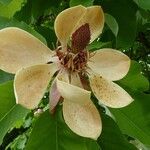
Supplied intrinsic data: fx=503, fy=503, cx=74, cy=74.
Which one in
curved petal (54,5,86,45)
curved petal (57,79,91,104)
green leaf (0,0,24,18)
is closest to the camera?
curved petal (57,79,91,104)

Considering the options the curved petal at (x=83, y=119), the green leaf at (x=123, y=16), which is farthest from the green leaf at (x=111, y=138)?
the green leaf at (x=123, y=16)

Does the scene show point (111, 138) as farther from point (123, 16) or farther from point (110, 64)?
point (123, 16)

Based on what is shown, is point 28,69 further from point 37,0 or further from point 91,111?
point 37,0

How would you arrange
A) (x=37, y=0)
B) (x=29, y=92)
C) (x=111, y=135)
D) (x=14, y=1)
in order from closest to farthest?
1. (x=29, y=92)
2. (x=111, y=135)
3. (x=14, y=1)
4. (x=37, y=0)

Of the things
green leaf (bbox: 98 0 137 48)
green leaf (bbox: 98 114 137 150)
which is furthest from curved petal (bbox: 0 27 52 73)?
green leaf (bbox: 98 0 137 48)

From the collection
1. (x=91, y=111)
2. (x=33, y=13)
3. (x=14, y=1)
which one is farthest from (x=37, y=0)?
(x=91, y=111)

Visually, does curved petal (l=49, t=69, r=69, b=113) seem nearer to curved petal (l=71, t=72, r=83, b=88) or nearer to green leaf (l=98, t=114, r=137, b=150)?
curved petal (l=71, t=72, r=83, b=88)
